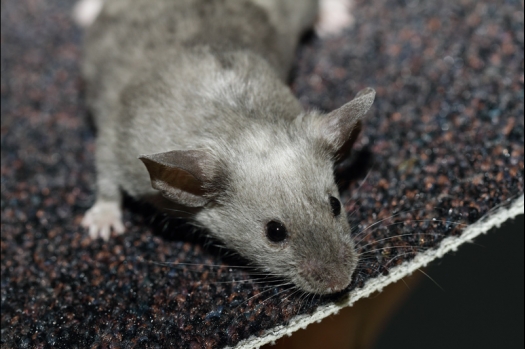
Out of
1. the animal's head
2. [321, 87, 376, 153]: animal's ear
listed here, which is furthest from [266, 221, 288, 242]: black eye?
[321, 87, 376, 153]: animal's ear

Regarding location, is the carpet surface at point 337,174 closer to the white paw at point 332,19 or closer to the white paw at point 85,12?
the white paw at point 332,19

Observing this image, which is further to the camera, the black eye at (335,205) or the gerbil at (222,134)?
the black eye at (335,205)

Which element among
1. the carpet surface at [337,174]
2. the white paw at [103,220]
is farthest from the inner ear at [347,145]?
the white paw at [103,220]

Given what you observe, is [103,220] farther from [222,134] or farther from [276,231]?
[276,231]

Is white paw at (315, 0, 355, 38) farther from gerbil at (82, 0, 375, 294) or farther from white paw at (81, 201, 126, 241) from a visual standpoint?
white paw at (81, 201, 126, 241)

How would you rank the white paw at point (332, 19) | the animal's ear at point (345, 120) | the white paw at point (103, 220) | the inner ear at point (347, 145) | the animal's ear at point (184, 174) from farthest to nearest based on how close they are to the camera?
the white paw at point (332, 19) < the white paw at point (103, 220) < the inner ear at point (347, 145) < the animal's ear at point (345, 120) < the animal's ear at point (184, 174)

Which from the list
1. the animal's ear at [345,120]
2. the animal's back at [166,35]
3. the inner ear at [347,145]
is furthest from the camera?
the animal's back at [166,35]
